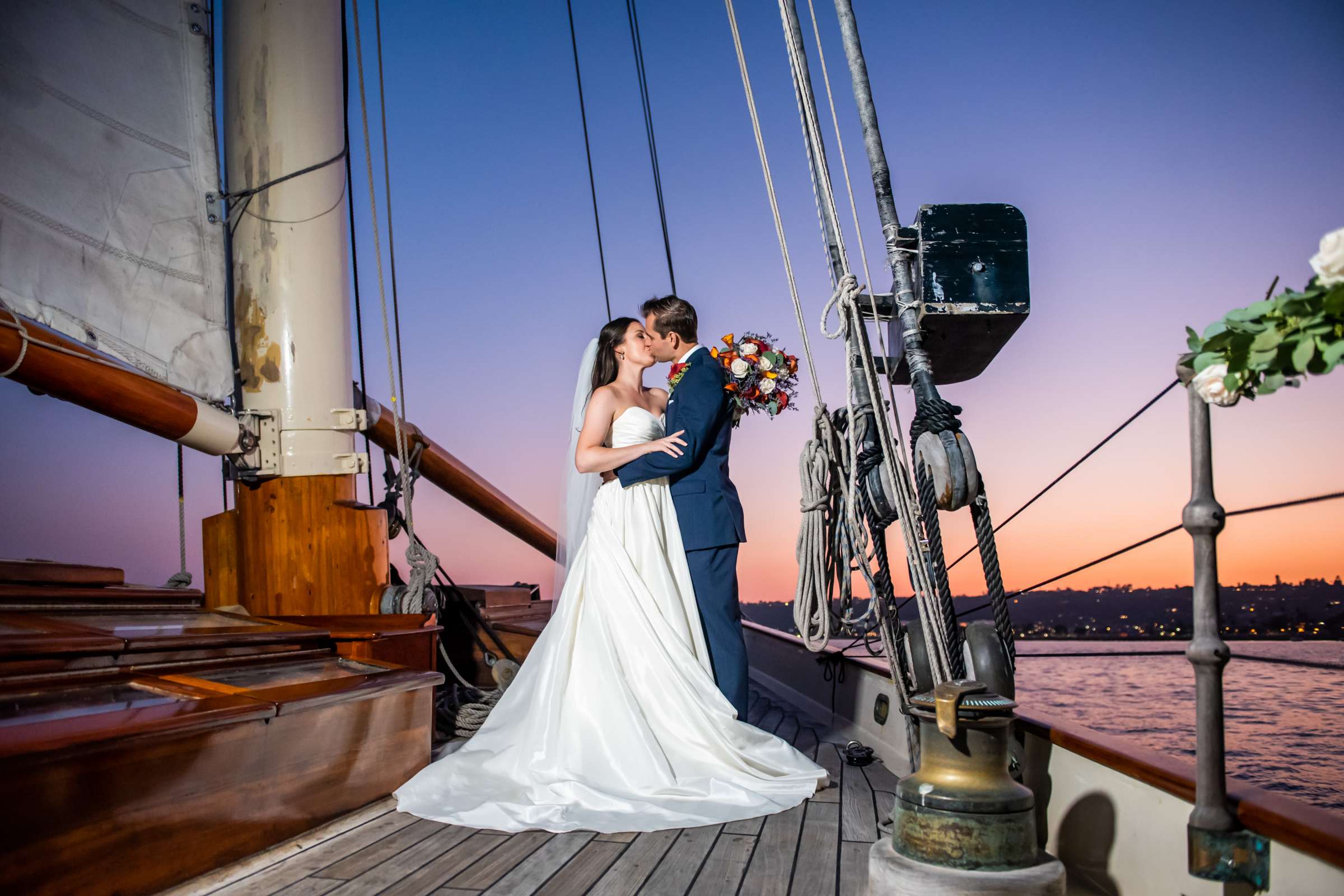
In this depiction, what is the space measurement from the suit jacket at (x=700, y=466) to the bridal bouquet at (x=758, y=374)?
4 centimetres

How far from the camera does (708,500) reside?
10.6 ft

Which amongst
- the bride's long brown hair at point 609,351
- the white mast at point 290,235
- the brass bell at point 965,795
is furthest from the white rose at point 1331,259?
the white mast at point 290,235

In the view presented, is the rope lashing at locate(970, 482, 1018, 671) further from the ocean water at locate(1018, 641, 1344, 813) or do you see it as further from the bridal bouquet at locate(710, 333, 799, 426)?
the bridal bouquet at locate(710, 333, 799, 426)

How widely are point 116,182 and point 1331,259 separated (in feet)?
12.1

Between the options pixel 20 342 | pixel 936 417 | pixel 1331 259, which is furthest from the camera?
pixel 20 342

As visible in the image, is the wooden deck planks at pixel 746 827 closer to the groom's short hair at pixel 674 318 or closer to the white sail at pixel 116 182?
the groom's short hair at pixel 674 318

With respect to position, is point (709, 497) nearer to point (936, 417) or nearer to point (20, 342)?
point (936, 417)

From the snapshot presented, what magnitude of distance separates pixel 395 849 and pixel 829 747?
1.82m

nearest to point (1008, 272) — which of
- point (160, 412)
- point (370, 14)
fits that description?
point (160, 412)

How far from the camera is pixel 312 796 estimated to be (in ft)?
7.70

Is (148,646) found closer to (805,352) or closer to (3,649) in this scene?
(3,649)

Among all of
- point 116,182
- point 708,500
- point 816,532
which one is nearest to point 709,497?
point 708,500

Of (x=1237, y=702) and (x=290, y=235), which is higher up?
(x=290, y=235)

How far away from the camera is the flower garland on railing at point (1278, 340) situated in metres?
1.12
